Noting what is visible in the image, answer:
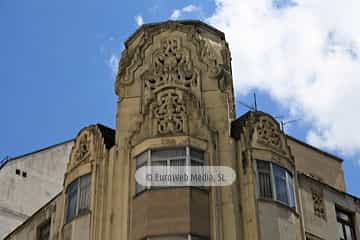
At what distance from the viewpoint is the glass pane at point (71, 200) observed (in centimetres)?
2327

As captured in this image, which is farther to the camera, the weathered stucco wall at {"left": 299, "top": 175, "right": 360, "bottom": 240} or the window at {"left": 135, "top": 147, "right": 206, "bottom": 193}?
the weathered stucco wall at {"left": 299, "top": 175, "right": 360, "bottom": 240}

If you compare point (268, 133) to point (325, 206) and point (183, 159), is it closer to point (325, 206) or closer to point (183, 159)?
point (183, 159)

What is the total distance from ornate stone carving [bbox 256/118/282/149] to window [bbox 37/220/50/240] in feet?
30.4

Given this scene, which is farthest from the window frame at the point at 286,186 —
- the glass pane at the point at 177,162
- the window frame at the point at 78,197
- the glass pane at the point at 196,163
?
the window frame at the point at 78,197

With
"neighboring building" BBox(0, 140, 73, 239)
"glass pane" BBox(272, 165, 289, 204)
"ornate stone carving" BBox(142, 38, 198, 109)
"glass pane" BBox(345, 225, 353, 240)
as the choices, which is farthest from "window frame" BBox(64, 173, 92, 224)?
"neighboring building" BBox(0, 140, 73, 239)

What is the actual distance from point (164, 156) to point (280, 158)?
4.03 metres

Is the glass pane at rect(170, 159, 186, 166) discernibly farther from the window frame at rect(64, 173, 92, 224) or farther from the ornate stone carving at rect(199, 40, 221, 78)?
the ornate stone carving at rect(199, 40, 221, 78)

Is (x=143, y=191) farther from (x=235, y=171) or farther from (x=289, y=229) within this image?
(x=289, y=229)

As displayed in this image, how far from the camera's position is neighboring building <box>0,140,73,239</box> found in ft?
119

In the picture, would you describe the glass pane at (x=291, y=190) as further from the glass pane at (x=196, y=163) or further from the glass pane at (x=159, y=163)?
the glass pane at (x=159, y=163)

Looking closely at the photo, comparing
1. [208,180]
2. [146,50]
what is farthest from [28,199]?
[208,180]

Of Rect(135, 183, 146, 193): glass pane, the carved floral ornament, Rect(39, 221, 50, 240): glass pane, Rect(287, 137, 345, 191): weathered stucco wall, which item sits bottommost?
Rect(135, 183, 146, 193): glass pane

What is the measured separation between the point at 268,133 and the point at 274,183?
1.98 m

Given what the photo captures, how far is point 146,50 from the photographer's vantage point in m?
25.2
